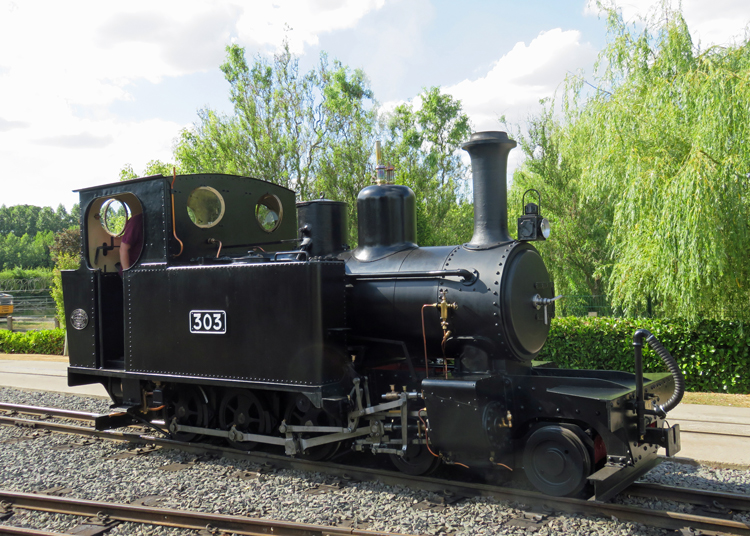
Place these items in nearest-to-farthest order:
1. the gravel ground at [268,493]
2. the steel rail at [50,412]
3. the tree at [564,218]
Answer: the gravel ground at [268,493] < the steel rail at [50,412] < the tree at [564,218]

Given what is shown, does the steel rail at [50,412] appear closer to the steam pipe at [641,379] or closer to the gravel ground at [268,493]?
the gravel ground at [268,493]

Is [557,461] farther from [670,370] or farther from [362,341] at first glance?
[362,341]

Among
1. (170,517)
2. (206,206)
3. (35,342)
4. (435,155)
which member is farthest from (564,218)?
(35,342)

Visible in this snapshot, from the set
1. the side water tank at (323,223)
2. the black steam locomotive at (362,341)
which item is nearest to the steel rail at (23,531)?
the black steam locomotive at (362,341)

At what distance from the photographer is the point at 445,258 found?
16.7 feet

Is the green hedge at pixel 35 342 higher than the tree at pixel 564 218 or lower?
lower

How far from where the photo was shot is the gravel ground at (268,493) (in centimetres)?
406

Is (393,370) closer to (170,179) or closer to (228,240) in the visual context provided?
(228,240)

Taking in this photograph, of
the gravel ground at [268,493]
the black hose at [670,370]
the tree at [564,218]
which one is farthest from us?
the tree at [564,218]

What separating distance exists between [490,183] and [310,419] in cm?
270

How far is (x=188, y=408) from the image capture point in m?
6.25

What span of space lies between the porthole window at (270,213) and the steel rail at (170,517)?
345 cm

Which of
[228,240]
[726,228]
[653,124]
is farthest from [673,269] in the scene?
[228,240]

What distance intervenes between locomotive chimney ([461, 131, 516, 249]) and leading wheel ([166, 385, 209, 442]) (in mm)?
3281
